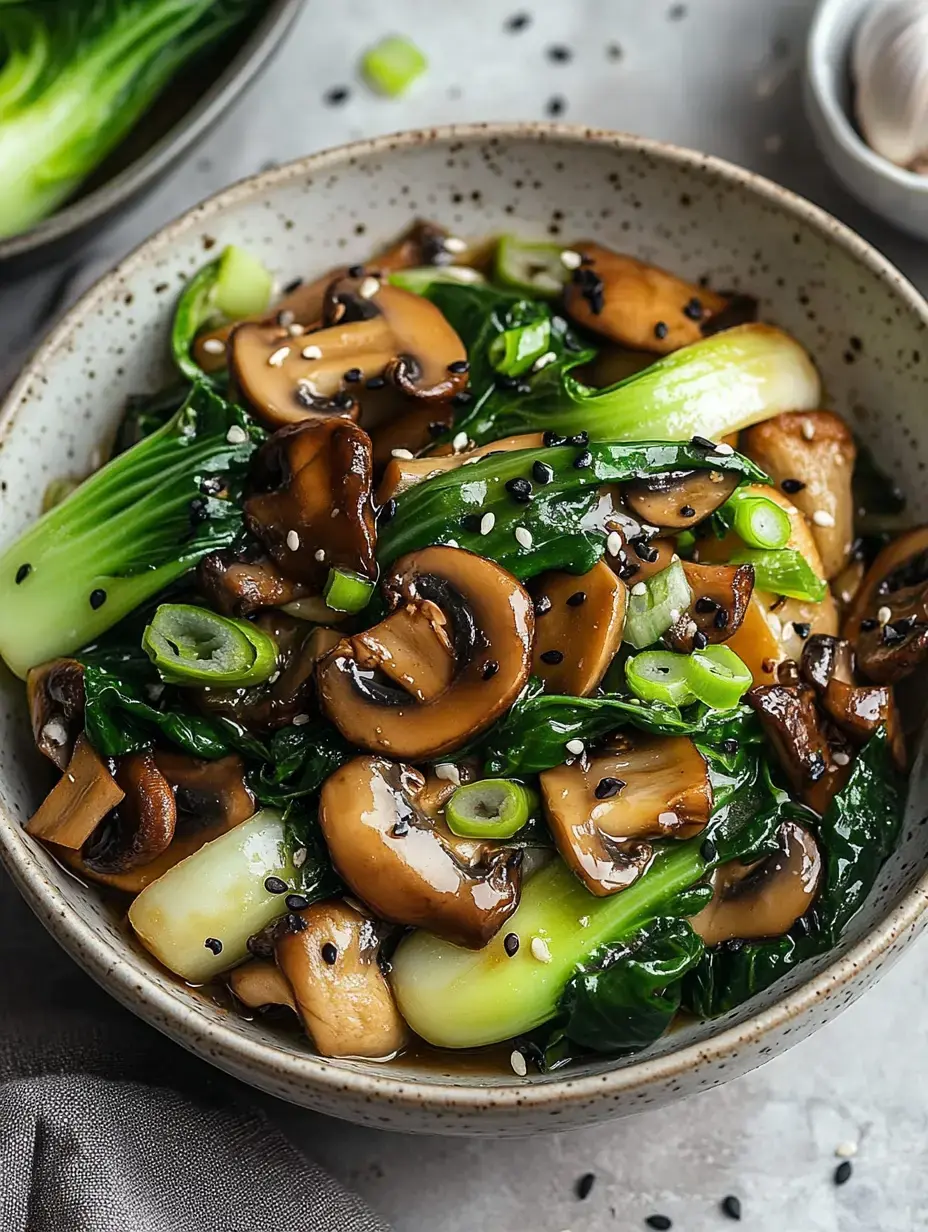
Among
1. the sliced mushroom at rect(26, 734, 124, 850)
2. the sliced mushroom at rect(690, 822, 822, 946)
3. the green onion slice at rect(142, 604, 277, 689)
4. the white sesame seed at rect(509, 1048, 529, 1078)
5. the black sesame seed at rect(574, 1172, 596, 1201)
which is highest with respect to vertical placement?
the green onion slice at rect(142, 604, 277, 689)

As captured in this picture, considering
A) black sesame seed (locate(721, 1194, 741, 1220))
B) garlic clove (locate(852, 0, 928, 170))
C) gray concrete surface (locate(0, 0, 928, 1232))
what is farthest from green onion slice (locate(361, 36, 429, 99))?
black sesame seed (locate(721, 1194, 741, 1220))

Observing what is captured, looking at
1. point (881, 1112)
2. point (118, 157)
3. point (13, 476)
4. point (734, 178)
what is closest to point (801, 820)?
point (881, 1112)

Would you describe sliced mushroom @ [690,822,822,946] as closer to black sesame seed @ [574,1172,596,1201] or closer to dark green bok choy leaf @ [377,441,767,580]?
dark green bok choy leaf @ [377,441,767,580]

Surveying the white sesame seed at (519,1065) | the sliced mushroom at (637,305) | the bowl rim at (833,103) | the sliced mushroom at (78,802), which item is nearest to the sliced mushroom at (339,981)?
the white sesame seed at (519,1065)

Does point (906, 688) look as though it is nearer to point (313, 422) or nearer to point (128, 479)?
point (313, 422)

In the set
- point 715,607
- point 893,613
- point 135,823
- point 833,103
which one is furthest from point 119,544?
point 833,103

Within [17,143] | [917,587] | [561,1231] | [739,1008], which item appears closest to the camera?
[739,1008]
